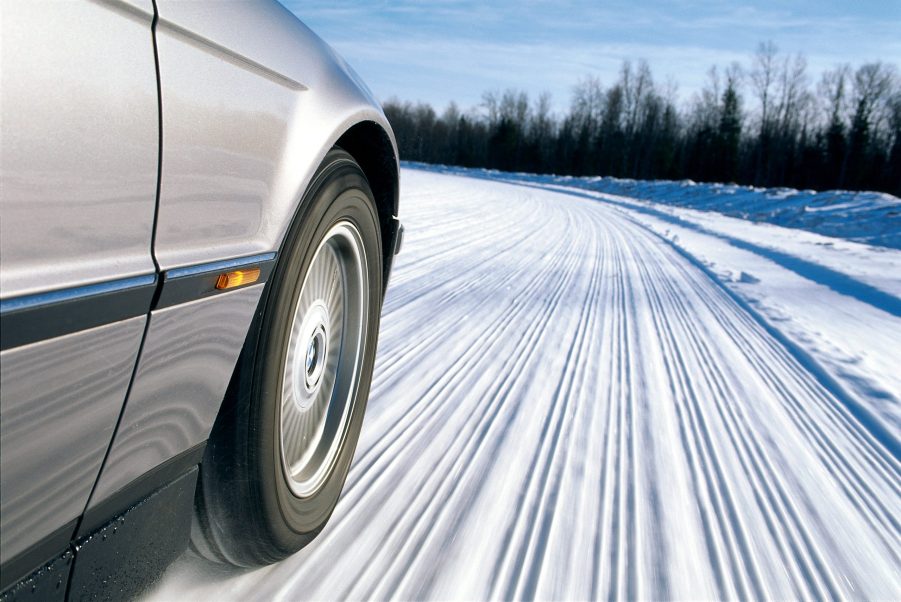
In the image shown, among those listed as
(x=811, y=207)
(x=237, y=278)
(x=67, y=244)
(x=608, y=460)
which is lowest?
(x=608, y=460)

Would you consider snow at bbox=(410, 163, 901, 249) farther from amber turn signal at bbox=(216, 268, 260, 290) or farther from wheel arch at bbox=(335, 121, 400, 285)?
amber turn signal at bbox=(216, 268, 260, 290)

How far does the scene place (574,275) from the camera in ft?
23.8

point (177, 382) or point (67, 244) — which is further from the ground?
point (67, 244)

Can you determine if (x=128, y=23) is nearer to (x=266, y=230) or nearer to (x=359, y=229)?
(x=266, y=230)

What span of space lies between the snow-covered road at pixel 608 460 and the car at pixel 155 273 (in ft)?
1.31

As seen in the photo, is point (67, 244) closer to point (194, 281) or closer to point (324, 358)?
point (194, 281)

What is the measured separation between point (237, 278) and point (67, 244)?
41cm

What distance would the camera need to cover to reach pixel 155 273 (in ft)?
3.39

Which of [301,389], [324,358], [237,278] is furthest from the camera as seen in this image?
[324,358]

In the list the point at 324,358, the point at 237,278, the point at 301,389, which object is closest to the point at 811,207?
the point at 324,358

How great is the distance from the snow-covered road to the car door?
82 cm

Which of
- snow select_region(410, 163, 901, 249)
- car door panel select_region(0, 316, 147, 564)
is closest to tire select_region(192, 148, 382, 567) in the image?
car door panel select_region(0, 316, 147, 564)

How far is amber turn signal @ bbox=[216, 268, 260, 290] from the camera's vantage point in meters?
1.23

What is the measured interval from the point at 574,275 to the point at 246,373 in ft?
20.2
